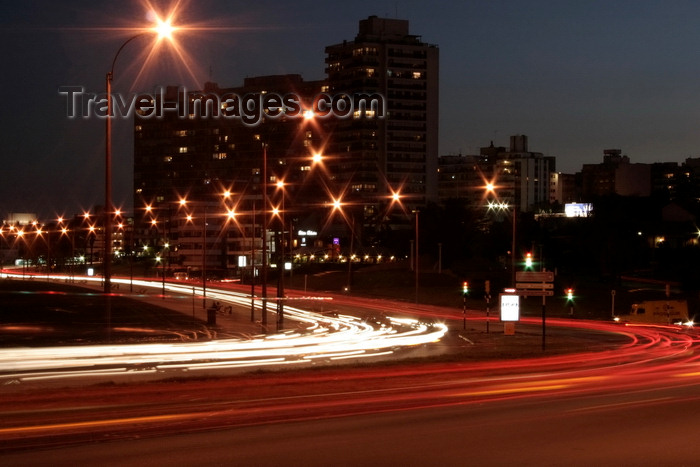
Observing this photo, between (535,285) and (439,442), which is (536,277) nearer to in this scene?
(535,285)

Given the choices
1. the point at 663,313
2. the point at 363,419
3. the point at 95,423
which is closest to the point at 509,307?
the point at 663,313

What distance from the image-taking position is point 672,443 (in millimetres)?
12969

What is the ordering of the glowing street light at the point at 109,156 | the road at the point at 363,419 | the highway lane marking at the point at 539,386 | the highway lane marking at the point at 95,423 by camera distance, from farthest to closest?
the glowing street light at the point at 109,156 → the highway lane marking at the point at 539,386 → the highway lane marking at the point at 95,423 → the road at the point at 363,419

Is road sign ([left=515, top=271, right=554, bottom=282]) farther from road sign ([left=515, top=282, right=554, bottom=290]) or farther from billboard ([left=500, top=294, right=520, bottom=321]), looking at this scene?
billboard ([left=500, top=294, right=520, bottom=321])

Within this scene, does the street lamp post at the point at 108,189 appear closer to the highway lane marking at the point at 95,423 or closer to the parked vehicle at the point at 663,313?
the highway lane marking at the point at 95,423

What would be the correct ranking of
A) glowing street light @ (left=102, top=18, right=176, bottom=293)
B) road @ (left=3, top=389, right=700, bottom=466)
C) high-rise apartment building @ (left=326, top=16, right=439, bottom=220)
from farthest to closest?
high-rise apartment building @ (left=326, top=16, right=439, bottom=220) → glowing street light @ (left=102, top=18, right=176, bottom=293) → road @ (left=3, top=389, right=700, bottom=466)

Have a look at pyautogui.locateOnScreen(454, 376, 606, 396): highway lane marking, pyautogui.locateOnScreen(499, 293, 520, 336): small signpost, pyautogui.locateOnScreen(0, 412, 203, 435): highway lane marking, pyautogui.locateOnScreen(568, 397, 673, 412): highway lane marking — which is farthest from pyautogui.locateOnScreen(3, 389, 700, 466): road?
pyautogui.locateOnScreen(499, 293, 520, 336): small signpost

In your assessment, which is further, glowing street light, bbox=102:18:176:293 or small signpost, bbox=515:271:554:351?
small signpost, bbox=515:271:554:351

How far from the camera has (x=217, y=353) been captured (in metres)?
29.3

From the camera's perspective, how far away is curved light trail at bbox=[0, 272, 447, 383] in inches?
922

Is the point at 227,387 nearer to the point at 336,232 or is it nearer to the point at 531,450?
the point at 531,450

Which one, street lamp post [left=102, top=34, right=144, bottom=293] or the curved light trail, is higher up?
street lamp post [left=102, top=34, right=144, bottom=293]

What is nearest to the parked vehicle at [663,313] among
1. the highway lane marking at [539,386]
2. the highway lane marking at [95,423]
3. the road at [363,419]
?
the road at [363,419]

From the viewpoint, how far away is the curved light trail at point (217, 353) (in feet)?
76.8
